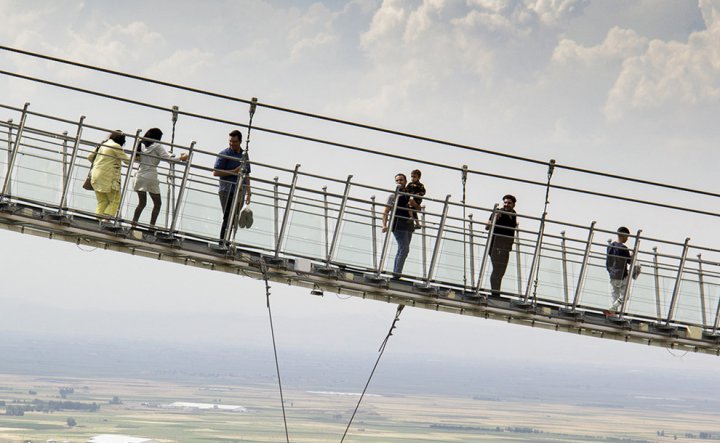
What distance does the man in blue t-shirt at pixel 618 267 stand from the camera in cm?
2188

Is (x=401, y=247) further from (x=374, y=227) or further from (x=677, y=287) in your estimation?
(x=677, y=287)

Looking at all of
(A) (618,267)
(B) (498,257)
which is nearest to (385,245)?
(B) (498,257)

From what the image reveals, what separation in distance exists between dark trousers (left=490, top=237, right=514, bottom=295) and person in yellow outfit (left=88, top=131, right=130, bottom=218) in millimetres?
6673

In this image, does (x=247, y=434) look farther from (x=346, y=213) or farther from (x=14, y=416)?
(x=346, y=213)

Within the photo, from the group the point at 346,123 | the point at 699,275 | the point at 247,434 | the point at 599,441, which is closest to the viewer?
the point at 346,123

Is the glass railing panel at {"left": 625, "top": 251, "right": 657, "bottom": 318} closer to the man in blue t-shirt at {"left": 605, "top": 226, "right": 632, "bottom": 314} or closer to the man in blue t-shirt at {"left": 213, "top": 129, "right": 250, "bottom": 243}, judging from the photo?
the man in blue t-shirt at {"left": 605, "top": 226, "right": 632, "bottom": 314}

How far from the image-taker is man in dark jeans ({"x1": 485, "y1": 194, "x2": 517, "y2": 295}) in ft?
69.4

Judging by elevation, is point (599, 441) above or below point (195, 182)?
below

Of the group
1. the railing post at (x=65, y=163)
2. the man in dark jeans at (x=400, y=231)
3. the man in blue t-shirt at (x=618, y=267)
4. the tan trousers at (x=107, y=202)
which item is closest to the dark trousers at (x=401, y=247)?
the man in dark jeans at (x=400, y=231)

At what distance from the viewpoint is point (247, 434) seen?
16388 centimetres

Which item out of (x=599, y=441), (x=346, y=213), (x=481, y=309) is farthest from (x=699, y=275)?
(x=599, y=441)

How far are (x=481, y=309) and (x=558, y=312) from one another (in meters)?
1.56

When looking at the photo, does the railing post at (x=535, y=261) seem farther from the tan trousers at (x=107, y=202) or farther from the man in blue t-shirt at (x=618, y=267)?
the tan trousers at (x=107, y=202)

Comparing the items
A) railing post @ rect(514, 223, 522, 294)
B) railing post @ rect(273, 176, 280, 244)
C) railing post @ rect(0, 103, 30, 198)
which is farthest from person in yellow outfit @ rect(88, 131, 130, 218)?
railing post @ rect(514, 223, 522, 294)
